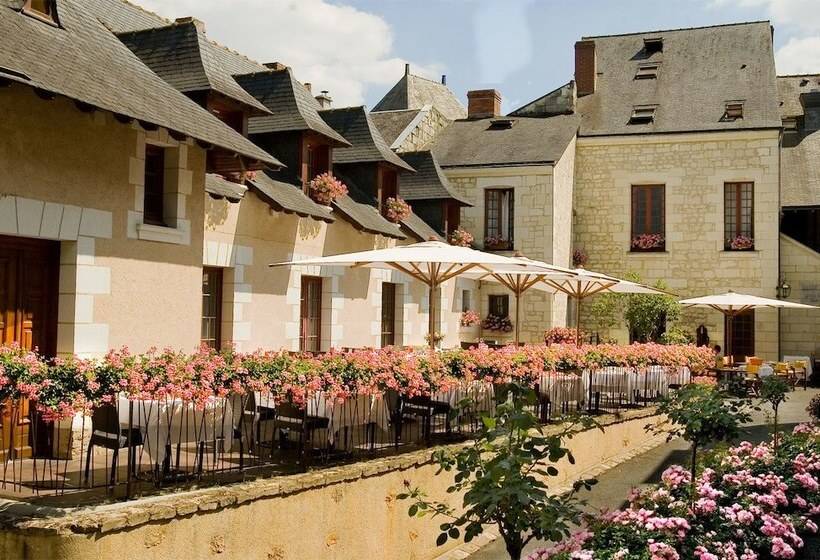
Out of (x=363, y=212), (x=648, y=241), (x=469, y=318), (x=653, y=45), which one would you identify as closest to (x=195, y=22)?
(x=363, y=212)

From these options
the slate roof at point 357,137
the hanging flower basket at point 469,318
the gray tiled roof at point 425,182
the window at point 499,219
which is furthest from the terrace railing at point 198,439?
the window at point 499,219

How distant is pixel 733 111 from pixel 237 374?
2000 cm

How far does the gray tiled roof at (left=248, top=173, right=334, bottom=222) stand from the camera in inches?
483

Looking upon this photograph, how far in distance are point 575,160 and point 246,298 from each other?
14769 mm

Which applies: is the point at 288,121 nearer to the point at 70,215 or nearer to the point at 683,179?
the point at 70,215

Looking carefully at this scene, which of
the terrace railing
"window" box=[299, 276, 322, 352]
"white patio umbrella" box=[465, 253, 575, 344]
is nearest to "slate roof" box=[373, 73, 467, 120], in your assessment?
"white patio umbrella" box=[465, 253, 575, 344]

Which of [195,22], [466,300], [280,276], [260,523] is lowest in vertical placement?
[260,523]

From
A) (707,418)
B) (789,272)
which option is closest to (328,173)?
(707,418)

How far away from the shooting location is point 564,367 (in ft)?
37.7

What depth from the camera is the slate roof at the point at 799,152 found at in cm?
2394

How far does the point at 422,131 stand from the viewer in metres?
23.2

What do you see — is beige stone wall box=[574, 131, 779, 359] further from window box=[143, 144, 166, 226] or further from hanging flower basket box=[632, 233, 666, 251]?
window box=[143, 144, 166, 226]

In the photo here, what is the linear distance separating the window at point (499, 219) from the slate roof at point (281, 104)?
756cm

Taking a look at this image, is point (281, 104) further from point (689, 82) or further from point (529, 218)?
point (689, 82)
